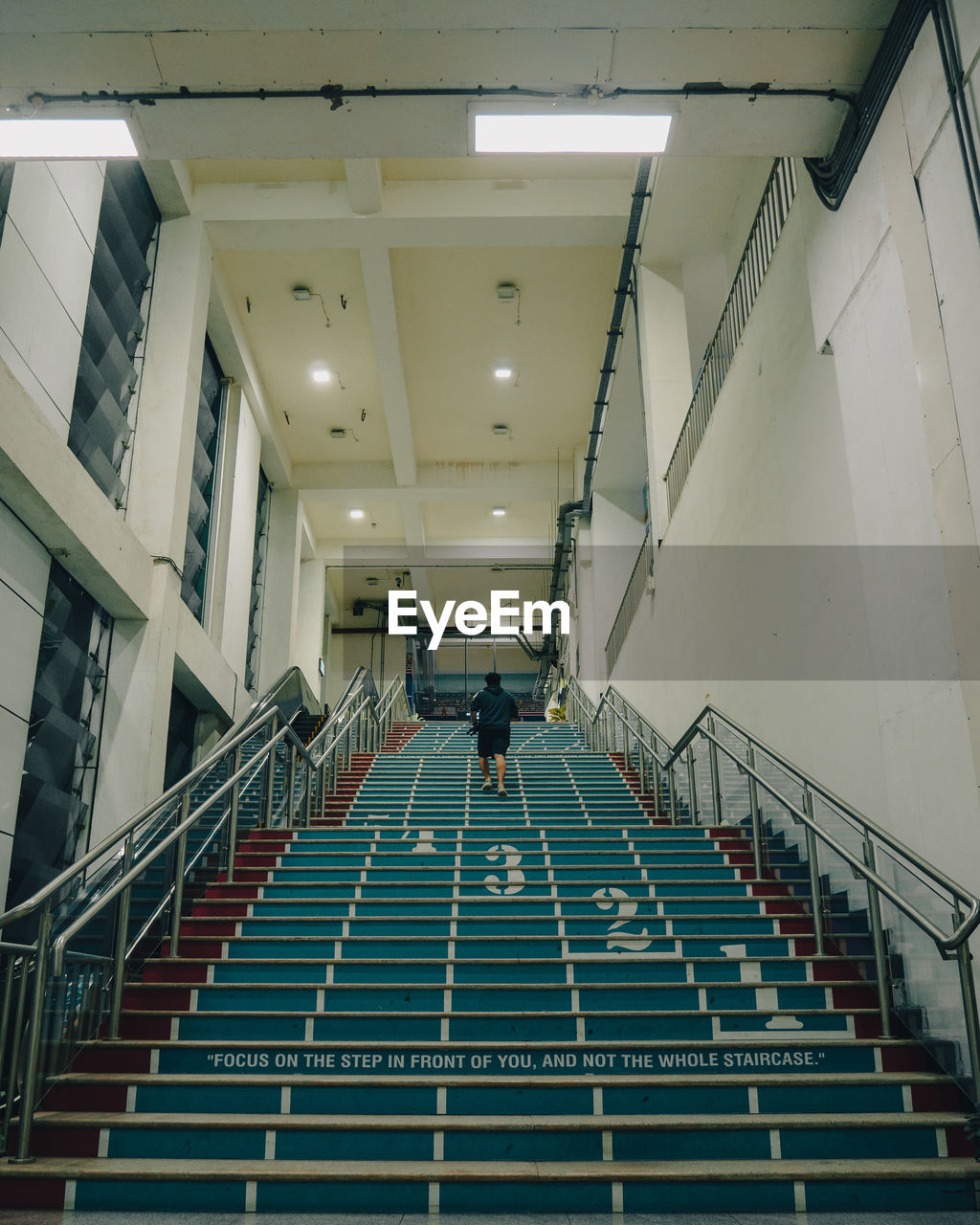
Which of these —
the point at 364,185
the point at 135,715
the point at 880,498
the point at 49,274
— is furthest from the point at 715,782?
the point at 364,185

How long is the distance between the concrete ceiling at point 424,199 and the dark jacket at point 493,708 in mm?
4926

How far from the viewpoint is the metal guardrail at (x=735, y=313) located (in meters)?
7.50

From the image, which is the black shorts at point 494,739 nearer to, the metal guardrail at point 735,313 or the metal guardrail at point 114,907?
the metal guardrail at point 114,907

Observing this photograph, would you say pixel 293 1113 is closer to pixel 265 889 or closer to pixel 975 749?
pixel 265 889

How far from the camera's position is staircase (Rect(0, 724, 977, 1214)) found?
3703 millimetres

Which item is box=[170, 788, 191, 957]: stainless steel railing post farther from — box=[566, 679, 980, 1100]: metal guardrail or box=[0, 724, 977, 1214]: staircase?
box=[566, 679, 980, 1100]: metal guardrail

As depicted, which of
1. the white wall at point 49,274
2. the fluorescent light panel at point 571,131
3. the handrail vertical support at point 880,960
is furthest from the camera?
the white wall at point 49,274

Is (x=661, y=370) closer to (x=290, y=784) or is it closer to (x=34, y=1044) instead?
(x=290, y=784)

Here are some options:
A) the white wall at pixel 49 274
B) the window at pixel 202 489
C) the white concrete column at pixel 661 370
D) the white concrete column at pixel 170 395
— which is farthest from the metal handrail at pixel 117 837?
the white concrete column at pixel 661 370

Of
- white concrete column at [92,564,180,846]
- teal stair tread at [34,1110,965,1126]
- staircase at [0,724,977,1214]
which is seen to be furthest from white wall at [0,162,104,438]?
teal stair tread at [34,1110,965,1126]

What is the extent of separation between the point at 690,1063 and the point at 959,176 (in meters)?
4.10

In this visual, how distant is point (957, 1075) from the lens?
4.23m

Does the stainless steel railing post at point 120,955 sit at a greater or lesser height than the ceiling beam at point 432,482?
lesser

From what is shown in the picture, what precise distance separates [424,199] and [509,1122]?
411 inches
